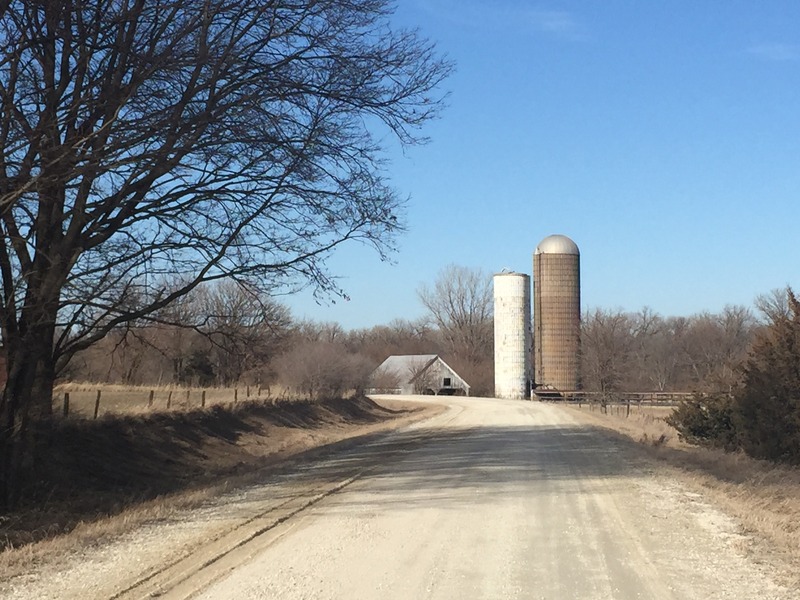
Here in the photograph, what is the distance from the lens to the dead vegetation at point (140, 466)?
393 inches

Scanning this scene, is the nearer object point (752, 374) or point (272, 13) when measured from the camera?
point (272, 13)

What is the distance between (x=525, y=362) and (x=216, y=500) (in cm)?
6311

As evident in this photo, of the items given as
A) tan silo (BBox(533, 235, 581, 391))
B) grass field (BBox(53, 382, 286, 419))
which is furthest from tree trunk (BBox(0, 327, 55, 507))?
tan silo (BBox(533, 235, 581, 391))

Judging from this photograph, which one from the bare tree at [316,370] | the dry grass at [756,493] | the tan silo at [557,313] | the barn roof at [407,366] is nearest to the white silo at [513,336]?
the tan silo at [557,313]

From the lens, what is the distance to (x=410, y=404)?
5662cm

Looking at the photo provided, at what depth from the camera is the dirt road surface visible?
21.7 ft

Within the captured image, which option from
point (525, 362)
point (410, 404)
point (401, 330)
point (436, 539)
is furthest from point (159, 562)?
point (401, 330)

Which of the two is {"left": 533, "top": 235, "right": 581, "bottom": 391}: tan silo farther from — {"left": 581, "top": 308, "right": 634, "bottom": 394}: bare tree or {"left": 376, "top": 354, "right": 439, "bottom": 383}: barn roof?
{"left": 376, "top": 354, "right": 439, "bottom": 383}: barn roof

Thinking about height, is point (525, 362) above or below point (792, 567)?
above

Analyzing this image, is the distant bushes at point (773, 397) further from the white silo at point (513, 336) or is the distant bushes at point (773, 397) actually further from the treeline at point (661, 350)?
the white silo at point (513, 336)

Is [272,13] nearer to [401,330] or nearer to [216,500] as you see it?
[216,500]

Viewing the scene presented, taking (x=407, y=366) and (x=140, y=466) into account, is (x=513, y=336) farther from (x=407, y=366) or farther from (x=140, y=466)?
(x=140, y=466)

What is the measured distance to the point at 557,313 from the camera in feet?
230

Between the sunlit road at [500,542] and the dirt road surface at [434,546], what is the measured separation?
2cm
